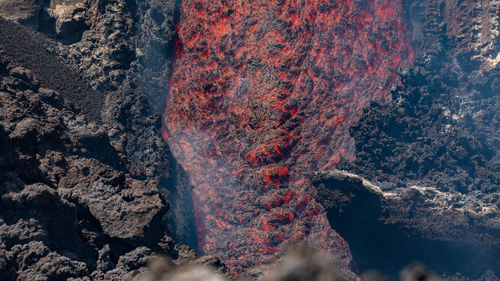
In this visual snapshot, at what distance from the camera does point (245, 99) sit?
9664 millimetres

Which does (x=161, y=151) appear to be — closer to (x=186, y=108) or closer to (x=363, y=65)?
(x=186, y=108)

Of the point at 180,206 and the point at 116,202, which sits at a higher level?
the point at 116,202

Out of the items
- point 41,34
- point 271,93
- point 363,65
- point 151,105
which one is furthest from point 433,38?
point 41,34

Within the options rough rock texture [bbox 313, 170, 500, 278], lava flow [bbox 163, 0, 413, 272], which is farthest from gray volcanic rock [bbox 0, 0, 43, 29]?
rough rock texture [bbox 313, 170, 500, 278]

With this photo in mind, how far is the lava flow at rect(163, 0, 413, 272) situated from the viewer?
941 centimetres

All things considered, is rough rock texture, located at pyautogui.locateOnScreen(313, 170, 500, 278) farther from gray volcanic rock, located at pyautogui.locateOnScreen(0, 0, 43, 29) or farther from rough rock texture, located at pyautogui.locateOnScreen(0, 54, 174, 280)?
gray volcanic rock, located at pyautogui.locateOnScreen(0, 0, 43, 29)

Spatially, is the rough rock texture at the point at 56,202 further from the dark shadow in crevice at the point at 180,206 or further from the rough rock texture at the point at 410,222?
the rough rock texture at the point at 410,222

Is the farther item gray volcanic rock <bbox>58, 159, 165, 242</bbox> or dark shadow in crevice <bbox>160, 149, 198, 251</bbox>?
dark shadow in crevice <bbox>160, 149, 198, 251</bbox>

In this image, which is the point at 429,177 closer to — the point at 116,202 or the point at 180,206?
the point at 180,206

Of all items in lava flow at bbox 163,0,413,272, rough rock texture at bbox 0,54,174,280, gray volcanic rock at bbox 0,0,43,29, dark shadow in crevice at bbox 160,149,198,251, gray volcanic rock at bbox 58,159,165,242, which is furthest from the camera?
dark shadow in crevice at bbox 160,149,198,251

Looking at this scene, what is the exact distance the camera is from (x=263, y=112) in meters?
9.40

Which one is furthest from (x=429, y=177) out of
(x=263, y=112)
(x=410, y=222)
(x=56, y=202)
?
(x=56, y=202)

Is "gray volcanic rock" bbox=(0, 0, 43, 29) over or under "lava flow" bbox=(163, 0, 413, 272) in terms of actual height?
over

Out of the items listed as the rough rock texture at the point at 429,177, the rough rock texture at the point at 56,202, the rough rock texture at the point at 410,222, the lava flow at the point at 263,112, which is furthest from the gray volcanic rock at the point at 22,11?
the rough rock texture at the point at 429,177
